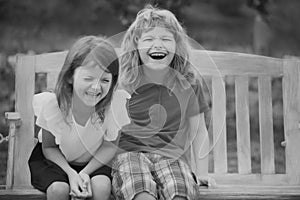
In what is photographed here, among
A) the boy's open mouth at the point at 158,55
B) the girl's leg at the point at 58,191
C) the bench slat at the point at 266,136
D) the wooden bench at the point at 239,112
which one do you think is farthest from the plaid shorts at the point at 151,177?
the bench slat at the point at 266,136

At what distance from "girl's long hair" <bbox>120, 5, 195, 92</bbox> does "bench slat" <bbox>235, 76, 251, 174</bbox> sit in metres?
0.40

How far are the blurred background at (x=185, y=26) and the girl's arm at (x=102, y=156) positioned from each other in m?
0.74

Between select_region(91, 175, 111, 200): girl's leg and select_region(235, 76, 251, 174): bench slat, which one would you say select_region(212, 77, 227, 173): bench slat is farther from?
select_region(91, 175, 111, 200): girl's leg

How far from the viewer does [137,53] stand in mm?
→ 1342

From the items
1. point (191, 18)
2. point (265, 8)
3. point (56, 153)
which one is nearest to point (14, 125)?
point (56, 153)

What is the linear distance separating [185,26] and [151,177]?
85 centimetres

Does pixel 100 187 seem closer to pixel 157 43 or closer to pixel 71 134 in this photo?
pixel 71 134

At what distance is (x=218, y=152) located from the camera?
171 centimetres

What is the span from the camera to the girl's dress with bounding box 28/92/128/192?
1254mm

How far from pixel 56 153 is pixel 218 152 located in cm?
60

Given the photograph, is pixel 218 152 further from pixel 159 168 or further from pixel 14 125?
pixel 14 125

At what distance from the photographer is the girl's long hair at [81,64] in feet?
4.07

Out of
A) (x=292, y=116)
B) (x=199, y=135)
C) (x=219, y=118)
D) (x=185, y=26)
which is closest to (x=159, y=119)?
(x=199, y=135)

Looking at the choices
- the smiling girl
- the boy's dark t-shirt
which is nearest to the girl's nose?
the smiling girl
